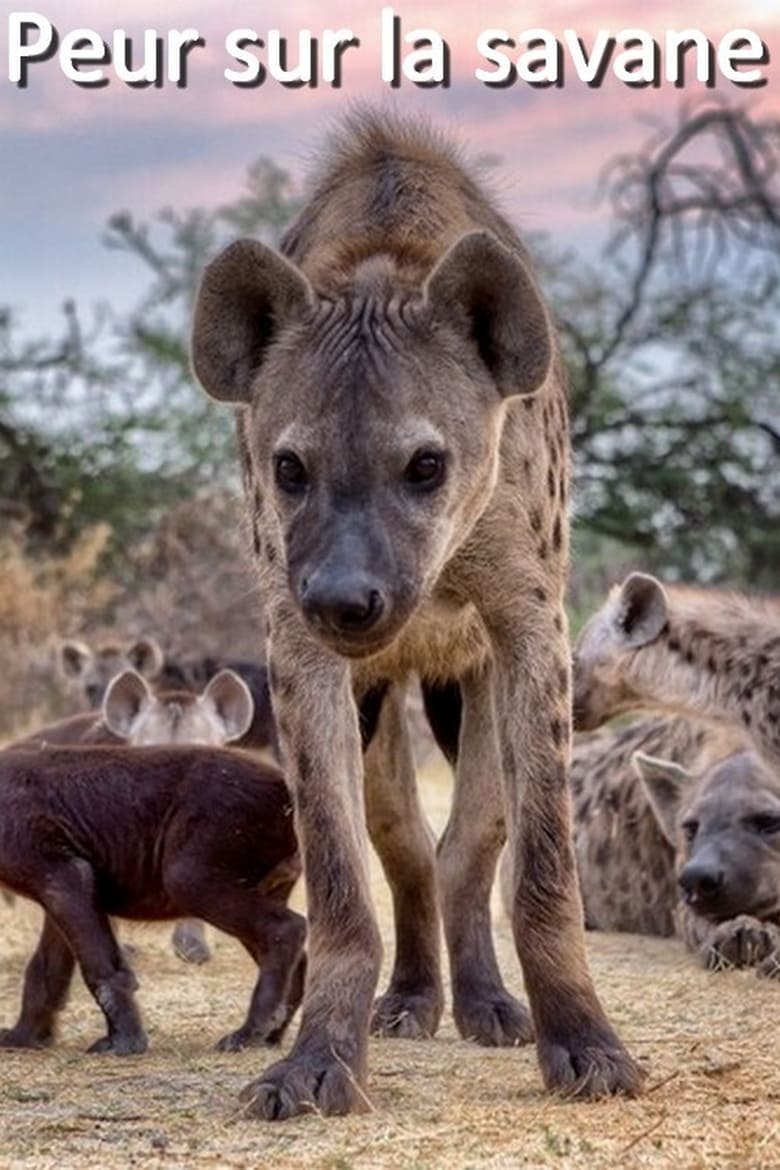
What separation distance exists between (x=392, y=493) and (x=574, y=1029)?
113 cm

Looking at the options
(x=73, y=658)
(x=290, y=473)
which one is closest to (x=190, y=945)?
(x=290, y=473)

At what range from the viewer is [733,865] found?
712 centimetres

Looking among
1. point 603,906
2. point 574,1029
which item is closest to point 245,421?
point 574,1029

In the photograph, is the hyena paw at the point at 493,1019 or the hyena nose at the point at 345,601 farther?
the hyena paw at the point at 493,1019

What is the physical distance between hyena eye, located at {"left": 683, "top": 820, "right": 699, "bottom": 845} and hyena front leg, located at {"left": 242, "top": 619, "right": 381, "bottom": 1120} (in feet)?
8.40

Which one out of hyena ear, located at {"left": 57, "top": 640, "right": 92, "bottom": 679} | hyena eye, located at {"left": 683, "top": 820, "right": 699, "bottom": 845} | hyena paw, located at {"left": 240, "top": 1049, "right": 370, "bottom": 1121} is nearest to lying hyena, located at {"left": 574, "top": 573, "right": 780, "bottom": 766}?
hyena eye, located at {"left": 683, "top": 820, "right": 699, "bottom": 845}

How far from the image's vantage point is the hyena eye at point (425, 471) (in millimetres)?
4578

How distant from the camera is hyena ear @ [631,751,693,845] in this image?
7805 mm

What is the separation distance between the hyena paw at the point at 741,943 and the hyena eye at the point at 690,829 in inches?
14.4

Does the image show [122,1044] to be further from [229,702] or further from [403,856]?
[229,702]

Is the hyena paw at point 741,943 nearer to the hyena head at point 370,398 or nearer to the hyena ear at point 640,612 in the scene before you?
the hyena ear at point 640,612

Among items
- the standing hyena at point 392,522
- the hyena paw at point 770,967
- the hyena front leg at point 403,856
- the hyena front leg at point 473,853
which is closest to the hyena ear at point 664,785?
the hyena paw at point 770,967

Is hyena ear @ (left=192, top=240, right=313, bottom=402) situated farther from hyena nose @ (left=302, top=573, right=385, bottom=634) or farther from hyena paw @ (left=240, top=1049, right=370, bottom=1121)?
hyena paw @ (left=240, top=1049, right=370, bottom=1121)

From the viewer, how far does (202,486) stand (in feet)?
60.7
